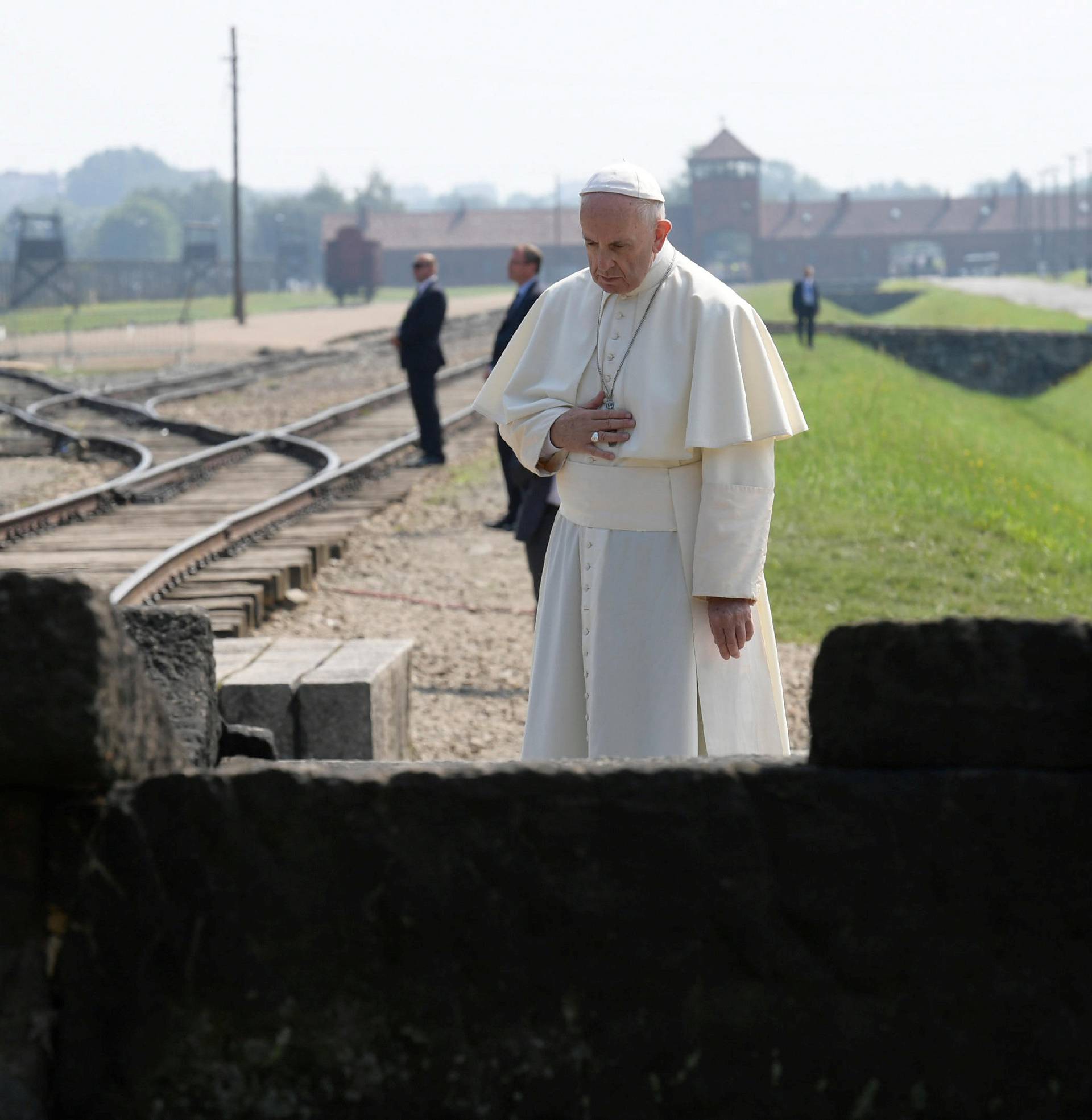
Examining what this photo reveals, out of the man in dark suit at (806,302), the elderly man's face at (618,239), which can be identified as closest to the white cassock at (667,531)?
the elderly man's face at (618,239)

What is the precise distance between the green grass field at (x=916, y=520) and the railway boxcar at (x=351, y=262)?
48271 millimetres

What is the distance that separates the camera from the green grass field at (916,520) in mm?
9766

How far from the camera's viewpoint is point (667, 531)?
143 inches

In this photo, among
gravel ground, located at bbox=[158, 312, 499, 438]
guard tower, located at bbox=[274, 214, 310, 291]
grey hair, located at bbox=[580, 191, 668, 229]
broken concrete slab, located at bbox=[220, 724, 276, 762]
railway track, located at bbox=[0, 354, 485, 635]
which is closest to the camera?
broken concrete slab, located at bbox=[220, 724, 276, 762]

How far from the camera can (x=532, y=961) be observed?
6.53ft

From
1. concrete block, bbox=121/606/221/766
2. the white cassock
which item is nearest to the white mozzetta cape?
the white cassock

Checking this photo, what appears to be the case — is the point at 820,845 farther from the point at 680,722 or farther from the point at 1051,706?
the point at 680,722

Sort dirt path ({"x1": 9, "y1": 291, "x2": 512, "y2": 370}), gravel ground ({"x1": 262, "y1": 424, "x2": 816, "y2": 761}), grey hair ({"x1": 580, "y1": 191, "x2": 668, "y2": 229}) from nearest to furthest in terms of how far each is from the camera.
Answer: grey hair ({"x1": 580, "y1": 191, "x2": 668, "y2": 229}) → gravel ground ({"x1": 262, "y1": 424, "x2": 816, "y2": 761}) → dirt path ({"x1": 9, "y1": 291, "x2": 512, "y2": 370})

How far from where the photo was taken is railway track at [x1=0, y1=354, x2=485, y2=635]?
906 centimetres

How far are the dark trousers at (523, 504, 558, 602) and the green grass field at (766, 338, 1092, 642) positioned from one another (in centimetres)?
125

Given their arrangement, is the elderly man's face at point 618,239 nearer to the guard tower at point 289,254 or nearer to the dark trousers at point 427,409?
the dark trousers at point 427,409

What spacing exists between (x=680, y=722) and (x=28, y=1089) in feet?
6.24

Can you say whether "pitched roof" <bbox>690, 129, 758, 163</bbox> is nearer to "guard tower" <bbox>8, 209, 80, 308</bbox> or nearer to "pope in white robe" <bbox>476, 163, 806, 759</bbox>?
"guard tower" <bbox>8, 209, 80, 308</bbox>

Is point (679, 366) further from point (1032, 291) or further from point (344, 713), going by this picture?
point (1032, 291)
